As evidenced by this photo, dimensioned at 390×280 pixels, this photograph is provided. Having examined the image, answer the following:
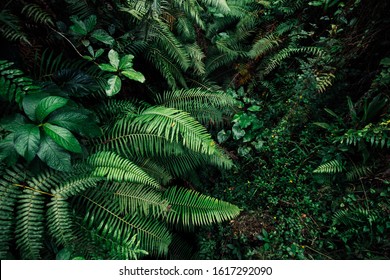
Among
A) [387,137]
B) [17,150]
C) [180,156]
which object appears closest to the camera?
[17,150]

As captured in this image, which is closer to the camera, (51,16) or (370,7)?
(51,16)

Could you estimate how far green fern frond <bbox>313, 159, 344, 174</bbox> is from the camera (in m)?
2.86

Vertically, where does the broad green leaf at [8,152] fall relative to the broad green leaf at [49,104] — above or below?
below

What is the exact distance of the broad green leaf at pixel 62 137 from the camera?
197 cm

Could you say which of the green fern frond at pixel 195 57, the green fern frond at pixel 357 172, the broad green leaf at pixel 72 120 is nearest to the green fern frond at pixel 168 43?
the green fern frond at pixel 195 57

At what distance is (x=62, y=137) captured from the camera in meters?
1.98

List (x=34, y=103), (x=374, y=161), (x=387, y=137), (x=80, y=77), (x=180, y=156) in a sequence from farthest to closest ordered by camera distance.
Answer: (x=180, y=156), (x=374, y=161), (x=387, y=137), (x=80, y=77), (x=34, y=103)

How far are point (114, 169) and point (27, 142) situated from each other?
66 centimetres

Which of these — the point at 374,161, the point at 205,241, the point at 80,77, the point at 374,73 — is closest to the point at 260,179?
the point at 205,241

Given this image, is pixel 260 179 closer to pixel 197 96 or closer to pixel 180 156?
pixel 180 156

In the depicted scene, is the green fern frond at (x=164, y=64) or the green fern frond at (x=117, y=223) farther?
the green fern frond at (x=164, y=64)

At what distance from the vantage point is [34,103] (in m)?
2.04

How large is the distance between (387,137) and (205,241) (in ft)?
6.88

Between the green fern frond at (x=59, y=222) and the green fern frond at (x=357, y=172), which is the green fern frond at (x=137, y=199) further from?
the green fern frond at (x=357, y=172)
